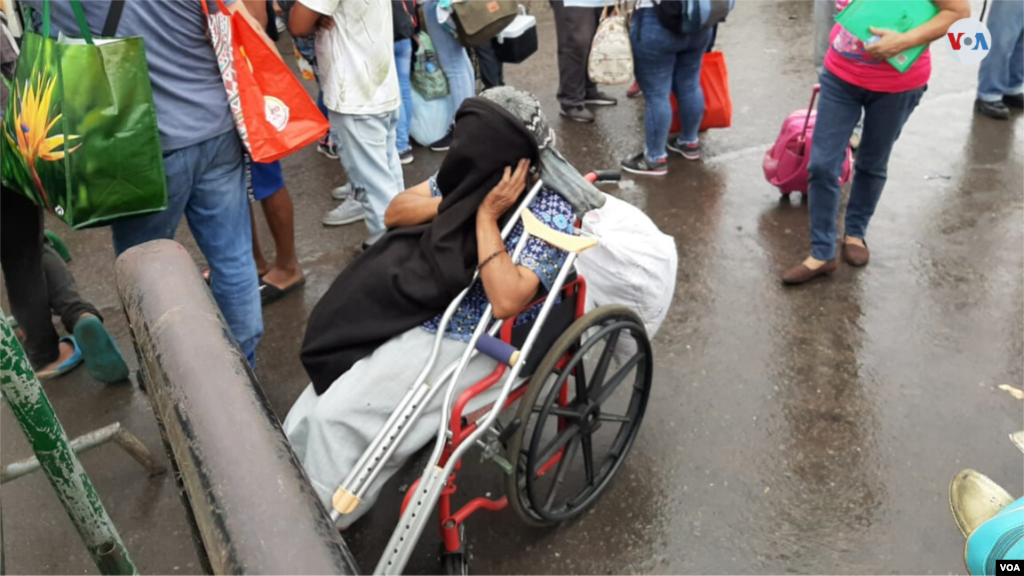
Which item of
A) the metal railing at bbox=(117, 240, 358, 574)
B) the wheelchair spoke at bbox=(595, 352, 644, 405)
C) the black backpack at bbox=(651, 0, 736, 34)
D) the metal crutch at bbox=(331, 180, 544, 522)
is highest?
A: the metal railing at bbox=(117, 240, 358, 574)

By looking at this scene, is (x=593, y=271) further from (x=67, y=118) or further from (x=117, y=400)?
(x=117, y=400)

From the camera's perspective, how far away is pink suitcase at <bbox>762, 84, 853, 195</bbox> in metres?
4.39

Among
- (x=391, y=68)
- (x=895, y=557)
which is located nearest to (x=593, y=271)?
(x=895, y=557)

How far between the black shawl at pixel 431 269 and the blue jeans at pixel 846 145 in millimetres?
1855

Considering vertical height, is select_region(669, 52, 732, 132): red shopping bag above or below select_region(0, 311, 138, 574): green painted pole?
below

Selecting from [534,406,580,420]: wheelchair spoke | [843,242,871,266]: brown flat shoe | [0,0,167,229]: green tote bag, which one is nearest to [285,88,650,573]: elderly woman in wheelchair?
[534,406,580,420]: wheelchair spoke

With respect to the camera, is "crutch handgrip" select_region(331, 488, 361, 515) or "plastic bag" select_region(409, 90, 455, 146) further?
"plastic bag" select_region(409, 90, 455, 146)

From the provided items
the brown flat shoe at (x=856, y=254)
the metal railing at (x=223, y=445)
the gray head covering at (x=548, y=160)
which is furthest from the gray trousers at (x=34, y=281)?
the brown flat shoe at (x=856, y=254)

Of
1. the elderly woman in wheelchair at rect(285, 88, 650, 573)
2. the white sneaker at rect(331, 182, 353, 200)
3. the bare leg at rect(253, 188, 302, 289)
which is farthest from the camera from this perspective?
the white sneaker at rect(331, 182, 353, 200)

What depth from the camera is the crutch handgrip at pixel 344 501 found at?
204 centimetres

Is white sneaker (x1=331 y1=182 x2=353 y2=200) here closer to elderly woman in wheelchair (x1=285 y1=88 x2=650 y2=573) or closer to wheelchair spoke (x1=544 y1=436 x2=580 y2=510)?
elderly woman in wheelchair (x1=285 y1=88 x2=650 y2=573)

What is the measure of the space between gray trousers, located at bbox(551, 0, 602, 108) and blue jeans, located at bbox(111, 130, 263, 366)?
10.9ft

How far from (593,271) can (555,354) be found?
49 centimetres

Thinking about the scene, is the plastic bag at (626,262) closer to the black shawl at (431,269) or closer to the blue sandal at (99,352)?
the black shawl at (431,269)
